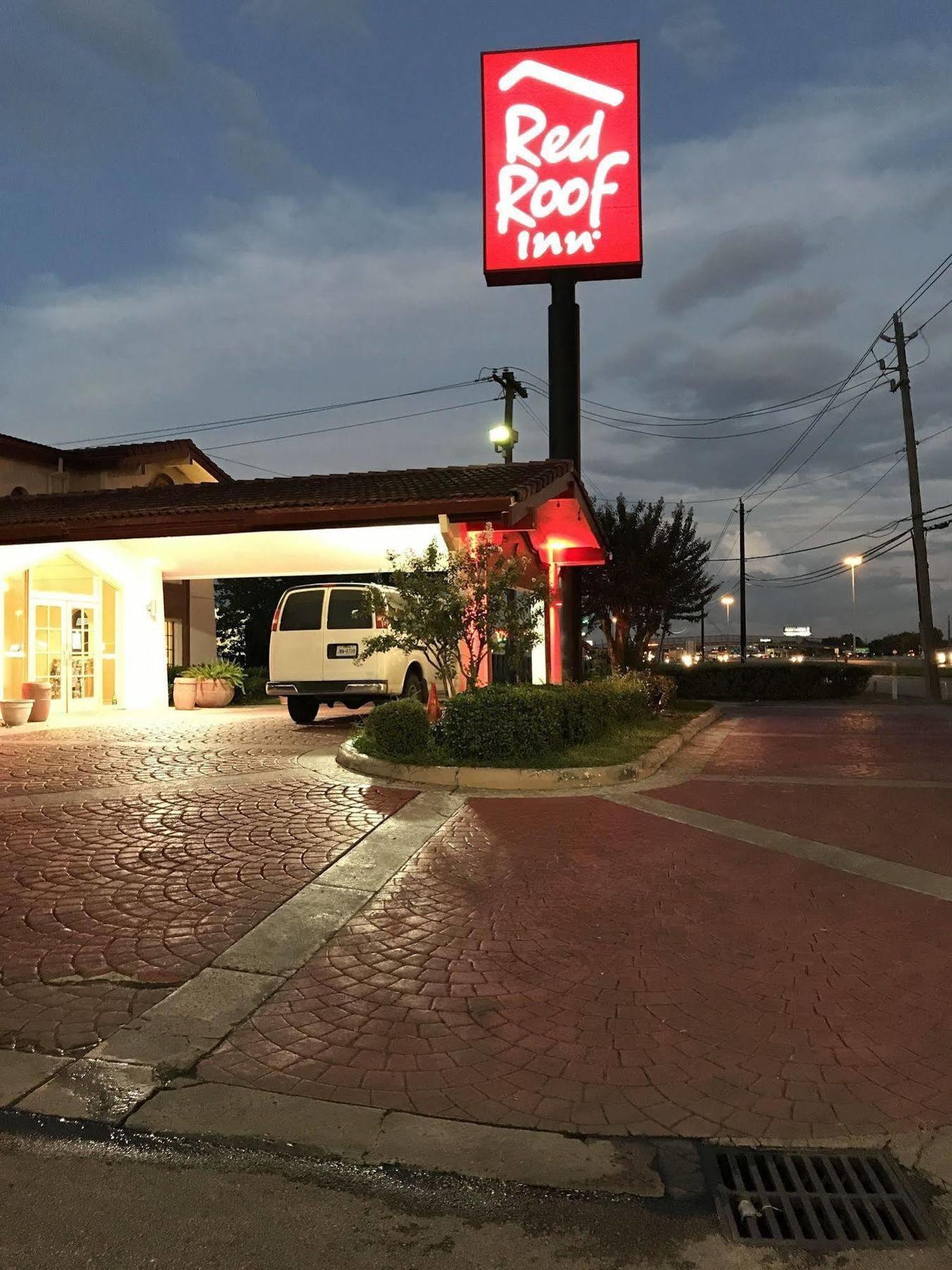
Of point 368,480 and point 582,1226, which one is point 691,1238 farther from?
point 368,480

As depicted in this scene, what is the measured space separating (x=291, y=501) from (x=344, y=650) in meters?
2.48

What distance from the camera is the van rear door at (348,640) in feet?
46.6

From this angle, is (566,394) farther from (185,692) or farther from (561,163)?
(185,692)

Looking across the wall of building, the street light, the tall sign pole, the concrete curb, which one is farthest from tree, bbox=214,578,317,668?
the concrete curb

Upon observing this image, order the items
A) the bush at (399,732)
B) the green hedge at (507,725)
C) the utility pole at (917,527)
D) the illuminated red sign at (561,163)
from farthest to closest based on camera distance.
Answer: the utility pole at (917,527) < the illuminated red sign at (561,163) < the bush at (399,732) < the green hedge at (507,725)

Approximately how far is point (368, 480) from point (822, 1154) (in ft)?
43.6

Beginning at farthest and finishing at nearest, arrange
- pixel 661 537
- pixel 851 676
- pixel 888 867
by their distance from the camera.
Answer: pixel 661 537 → pixel 851 676 → pixel 888 867

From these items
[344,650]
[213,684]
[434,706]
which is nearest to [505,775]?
[434,706]

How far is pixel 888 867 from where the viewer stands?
6.15 m

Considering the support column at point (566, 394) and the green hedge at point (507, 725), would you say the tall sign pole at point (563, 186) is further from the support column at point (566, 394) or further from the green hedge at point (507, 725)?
Answer: the green hedge at point (507, 725)

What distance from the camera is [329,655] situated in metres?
14.4

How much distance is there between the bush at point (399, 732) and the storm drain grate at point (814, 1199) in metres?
7.00

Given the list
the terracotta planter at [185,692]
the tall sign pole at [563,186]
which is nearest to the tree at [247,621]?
the terracotta planter at [185,692]

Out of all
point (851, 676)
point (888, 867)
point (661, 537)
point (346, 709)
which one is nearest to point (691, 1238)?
point (888, 867)
